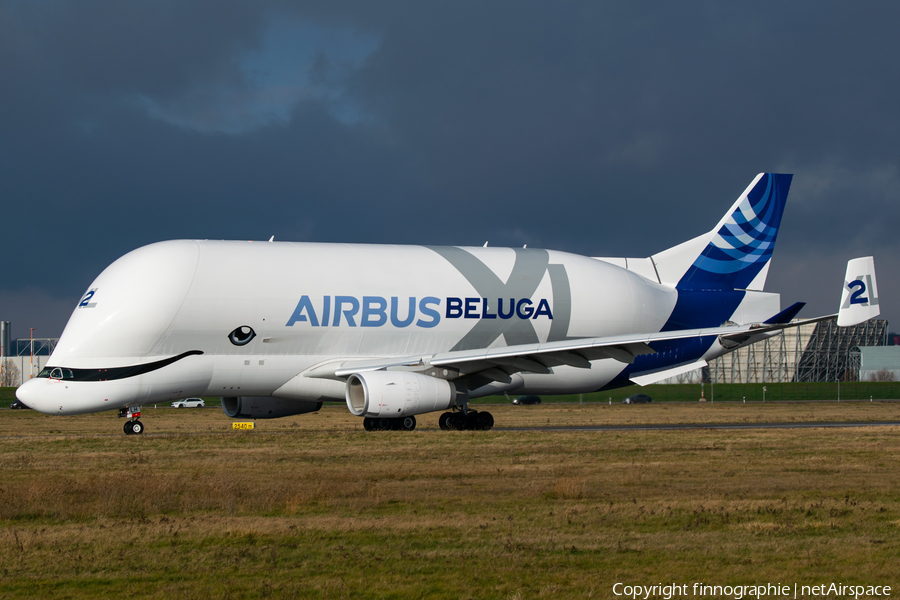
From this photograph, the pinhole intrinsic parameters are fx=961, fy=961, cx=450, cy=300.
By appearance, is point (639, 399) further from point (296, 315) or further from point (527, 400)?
point (296, 315)

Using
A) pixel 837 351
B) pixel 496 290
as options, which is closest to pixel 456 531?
pixel 496 290

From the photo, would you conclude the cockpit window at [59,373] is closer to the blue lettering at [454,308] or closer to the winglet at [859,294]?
the blue lettering at [454,308]

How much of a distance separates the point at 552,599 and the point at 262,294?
2107 cm

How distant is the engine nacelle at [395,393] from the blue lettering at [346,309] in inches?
Result: 74.1

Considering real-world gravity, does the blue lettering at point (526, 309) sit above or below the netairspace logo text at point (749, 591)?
above

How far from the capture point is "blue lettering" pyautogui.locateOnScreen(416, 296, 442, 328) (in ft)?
97.5

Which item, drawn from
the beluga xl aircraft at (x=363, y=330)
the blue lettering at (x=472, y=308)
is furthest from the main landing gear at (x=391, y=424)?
the blue lettering at (x=472, y=308)

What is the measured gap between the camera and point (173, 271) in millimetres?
27172

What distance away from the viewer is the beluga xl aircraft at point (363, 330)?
87.9ft

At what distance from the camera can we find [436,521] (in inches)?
456

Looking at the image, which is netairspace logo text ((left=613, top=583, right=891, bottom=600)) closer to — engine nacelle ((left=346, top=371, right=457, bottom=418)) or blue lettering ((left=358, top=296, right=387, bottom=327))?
engine nacelle ((left=346, top=371, right=457, bottom=418))

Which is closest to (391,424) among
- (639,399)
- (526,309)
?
(526,309)

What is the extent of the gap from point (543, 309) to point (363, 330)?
629 centimetres

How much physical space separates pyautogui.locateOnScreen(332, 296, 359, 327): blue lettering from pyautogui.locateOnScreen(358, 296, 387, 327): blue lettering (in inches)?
11.3
